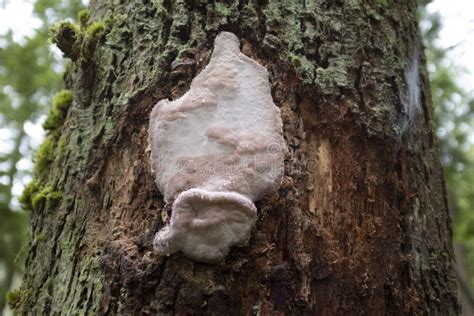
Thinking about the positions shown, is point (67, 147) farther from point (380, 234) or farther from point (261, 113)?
point (380, 234)

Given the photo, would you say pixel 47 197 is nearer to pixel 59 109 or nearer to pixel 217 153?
pixel 59 109

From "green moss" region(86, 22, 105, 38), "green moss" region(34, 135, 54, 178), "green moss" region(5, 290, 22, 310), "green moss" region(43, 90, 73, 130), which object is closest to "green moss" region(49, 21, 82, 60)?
"green moss" region(86, 22, 105, 38)

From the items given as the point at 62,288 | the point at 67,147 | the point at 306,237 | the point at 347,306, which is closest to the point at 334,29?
the point at 306,237

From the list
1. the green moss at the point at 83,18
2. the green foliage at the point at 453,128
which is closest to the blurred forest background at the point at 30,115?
the green foliage at the point at 453,128

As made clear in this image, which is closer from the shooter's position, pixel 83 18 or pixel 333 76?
pixel 333 76

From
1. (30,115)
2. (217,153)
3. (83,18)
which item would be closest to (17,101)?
(30,115)

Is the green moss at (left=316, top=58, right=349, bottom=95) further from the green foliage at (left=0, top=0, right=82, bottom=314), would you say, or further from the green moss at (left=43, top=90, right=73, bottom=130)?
the green foliage at (left=0, top=0, right=82, bottom=314)
